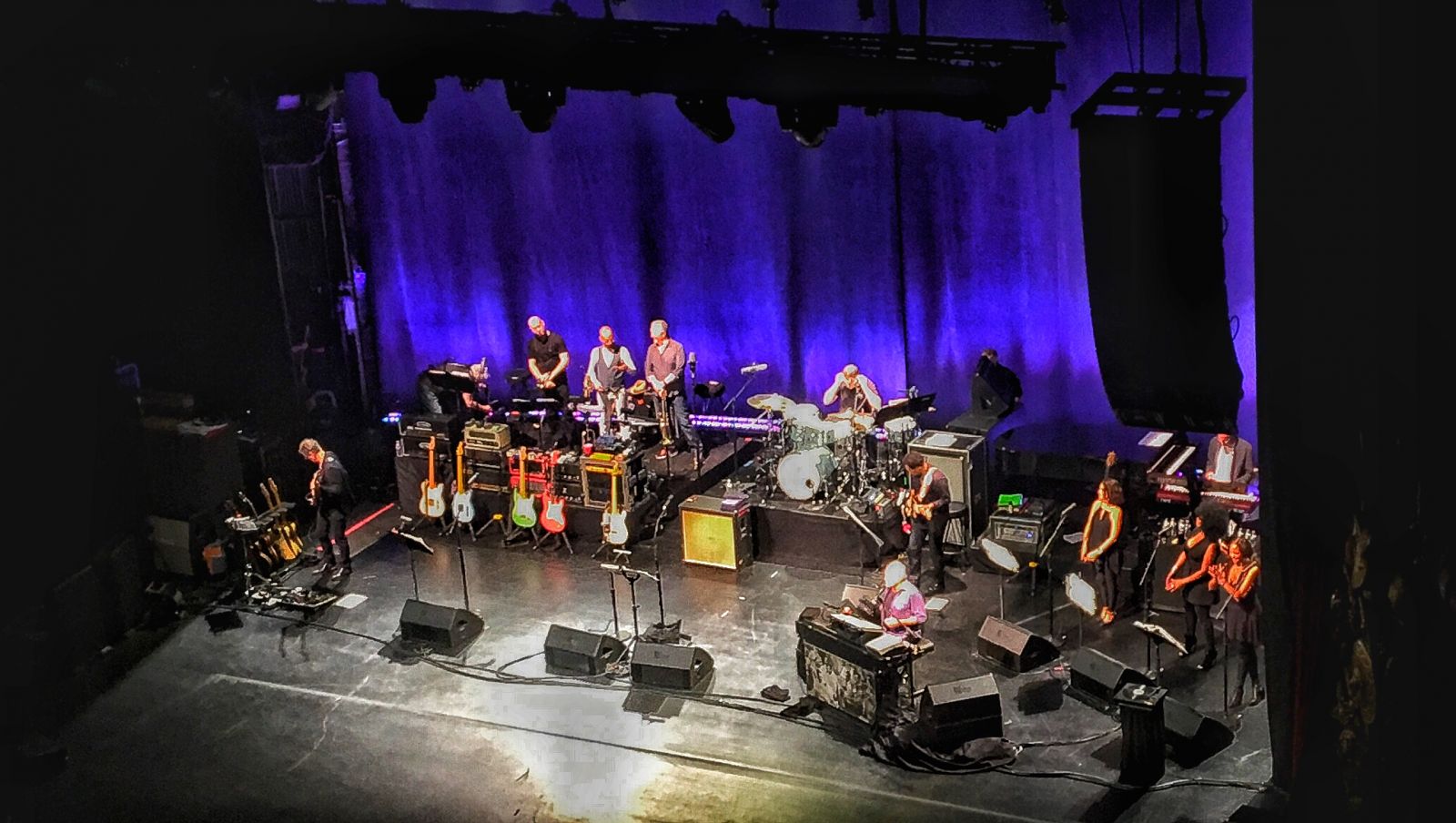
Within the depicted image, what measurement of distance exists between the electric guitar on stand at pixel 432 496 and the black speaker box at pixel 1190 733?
713 cm

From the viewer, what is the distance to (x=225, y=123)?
1313cm

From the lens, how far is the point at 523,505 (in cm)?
1304

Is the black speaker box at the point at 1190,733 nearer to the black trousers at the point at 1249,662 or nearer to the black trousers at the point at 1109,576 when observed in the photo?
the black trousers at the point at 1249,662

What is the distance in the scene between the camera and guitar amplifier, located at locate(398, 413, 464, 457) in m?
13.6

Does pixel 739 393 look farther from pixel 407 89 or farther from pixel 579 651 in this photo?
pixel 407 89

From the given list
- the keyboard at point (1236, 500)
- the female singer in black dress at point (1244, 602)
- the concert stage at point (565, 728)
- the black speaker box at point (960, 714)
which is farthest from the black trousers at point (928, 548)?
the female singer in black dress at point (1244, 602)

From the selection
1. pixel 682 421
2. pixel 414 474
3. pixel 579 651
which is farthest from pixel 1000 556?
pixel 414 474

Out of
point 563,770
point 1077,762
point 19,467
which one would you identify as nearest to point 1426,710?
point 1077,762

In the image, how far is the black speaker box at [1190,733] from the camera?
8711 millimetres

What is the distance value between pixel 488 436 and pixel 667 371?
1.80 m

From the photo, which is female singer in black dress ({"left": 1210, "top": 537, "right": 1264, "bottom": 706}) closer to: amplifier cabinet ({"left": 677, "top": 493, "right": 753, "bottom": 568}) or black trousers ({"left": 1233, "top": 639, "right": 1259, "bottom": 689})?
black trousers ({"left": 1233, "top": 639, "right": 1259, "bottom": 689})

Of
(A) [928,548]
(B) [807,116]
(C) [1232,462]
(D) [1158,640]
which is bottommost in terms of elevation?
(D) [1158,640]

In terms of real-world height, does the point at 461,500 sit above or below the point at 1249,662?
above

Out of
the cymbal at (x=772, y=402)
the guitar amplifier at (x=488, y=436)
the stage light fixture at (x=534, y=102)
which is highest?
the stage light fixture at (x=534, y=102)
